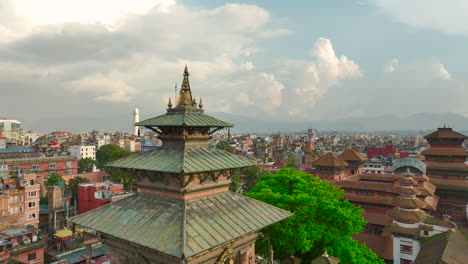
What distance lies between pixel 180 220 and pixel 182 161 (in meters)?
2.10

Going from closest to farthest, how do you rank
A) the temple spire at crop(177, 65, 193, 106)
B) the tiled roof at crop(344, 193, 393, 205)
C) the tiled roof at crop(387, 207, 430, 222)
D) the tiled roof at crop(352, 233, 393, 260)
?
the temple spire at crop(177, 65, 193, 106) → the tiled roof at crop(387, 207, 430, 222) → the tiled roof at crop(352, 233, 393, 260) → the tiled roof at crop(344, 193, 393, 205)

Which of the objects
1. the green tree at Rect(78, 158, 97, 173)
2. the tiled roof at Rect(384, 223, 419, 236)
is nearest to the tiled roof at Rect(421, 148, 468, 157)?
the tiled roof at Rect(384, 223, 419, 236)

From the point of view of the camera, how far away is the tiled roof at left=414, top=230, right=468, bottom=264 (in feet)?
70.8

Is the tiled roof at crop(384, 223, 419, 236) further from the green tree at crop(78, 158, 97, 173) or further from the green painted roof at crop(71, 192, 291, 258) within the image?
the green tree at crop(78, 158, 97, 173)

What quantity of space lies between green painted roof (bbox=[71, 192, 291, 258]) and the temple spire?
4268 mm

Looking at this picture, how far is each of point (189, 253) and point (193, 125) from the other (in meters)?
4.92

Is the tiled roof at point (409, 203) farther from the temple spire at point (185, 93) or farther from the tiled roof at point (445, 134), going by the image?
the temple spire at point (185, 93)

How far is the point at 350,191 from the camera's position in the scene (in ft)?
136

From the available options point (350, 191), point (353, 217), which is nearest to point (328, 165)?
point (350, 191)

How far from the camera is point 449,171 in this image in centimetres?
4325

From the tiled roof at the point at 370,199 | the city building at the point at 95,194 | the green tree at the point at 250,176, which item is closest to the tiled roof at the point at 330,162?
the tiled roof at the point at 370,199

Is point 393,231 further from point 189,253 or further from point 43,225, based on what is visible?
point 43,225

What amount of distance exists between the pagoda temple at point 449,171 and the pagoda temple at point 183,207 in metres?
42.0

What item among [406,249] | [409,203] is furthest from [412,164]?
[406,249]
